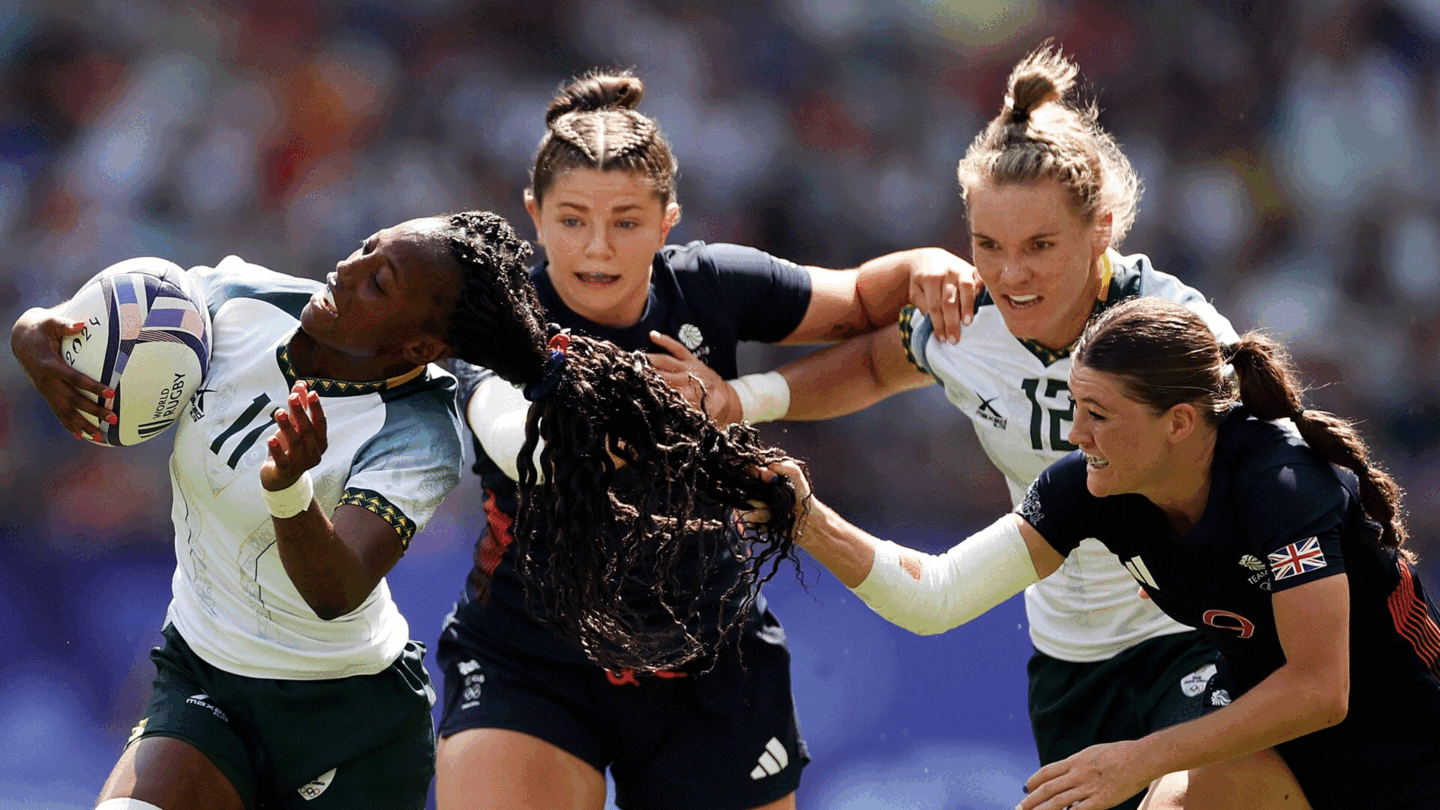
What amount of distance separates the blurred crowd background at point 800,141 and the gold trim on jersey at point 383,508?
14.2 feet

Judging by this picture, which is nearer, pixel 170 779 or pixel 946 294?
pixel 170 779

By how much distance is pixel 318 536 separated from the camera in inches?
104

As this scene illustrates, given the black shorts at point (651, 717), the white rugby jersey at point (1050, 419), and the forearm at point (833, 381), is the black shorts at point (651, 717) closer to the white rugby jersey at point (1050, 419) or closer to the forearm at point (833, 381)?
the forearm at point (833, 381)

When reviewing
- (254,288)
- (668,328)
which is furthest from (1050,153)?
(254,288)

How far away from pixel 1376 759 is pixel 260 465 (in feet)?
8.01

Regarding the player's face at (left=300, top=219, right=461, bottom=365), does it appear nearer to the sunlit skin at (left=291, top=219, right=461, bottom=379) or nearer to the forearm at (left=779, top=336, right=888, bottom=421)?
the sunlit skin at (left=291, top=219, right=461, bottom=379)

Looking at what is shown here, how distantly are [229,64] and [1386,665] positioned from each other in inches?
290

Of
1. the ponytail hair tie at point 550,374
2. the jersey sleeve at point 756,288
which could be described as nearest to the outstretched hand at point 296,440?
the ponytail hair tie at point 550,374

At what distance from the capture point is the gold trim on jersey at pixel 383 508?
2.86 metres

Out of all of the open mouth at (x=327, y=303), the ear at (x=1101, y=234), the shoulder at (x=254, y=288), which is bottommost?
the shoulder at (x=254, y=288)

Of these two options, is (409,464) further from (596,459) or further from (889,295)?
(889,295)

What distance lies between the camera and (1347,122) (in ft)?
26.6

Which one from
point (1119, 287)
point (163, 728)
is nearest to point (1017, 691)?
point (1119, 287)

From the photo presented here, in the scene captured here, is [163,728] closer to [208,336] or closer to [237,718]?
[237,718]
